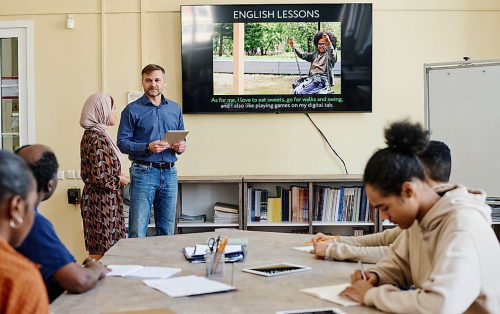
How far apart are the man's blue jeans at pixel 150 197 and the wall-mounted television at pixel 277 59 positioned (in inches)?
38.4

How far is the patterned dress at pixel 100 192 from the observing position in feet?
11.0

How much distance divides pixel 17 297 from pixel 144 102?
121 inches

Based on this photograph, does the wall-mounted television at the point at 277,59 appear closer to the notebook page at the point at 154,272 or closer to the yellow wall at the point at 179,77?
the yellow wall at the point at 179,77

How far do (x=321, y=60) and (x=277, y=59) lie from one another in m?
0.37

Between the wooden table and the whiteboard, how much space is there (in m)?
2.18

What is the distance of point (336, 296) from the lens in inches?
70.4

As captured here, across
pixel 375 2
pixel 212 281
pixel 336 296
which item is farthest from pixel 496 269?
pixel 375 2

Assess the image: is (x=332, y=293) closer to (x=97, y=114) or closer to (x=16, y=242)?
(x=16, y=242)

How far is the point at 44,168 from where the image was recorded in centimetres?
195

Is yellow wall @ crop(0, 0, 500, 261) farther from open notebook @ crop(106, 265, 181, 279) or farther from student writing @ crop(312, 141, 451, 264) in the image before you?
open notebook @ crop(106, 265, 181, 279)

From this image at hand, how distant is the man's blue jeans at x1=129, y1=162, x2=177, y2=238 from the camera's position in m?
3.91

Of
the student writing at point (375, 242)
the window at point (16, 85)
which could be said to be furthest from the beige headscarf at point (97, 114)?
the student writing at point (375, 242)

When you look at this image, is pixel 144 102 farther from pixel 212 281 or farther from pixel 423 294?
pixel 423 294

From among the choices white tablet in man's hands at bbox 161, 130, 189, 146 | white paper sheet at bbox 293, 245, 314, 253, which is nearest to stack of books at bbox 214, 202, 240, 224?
white tablet in man's hands at bbox 161, 130, 189, 146
